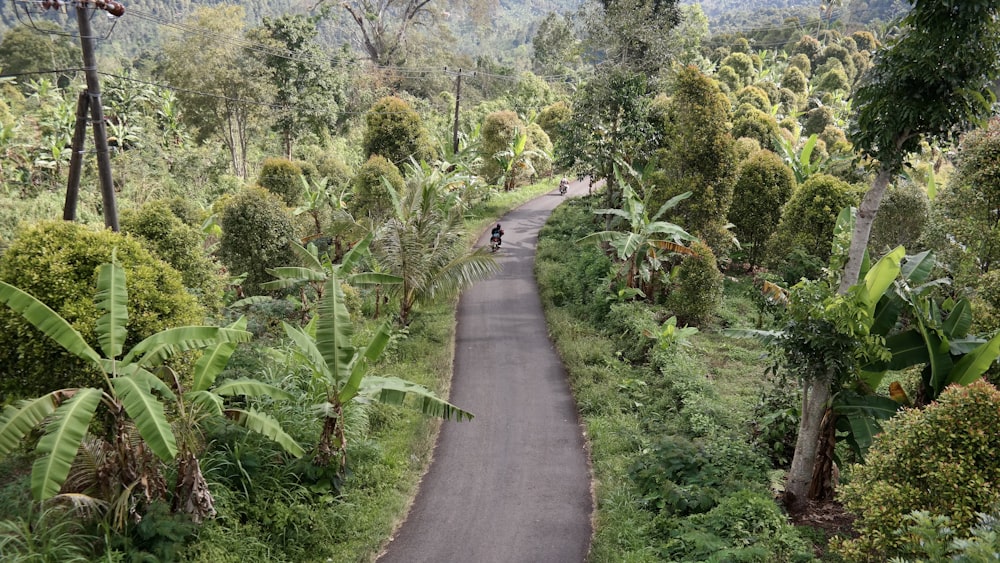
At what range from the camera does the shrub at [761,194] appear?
16.5 metres

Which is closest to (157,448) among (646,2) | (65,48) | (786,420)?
(786,420)

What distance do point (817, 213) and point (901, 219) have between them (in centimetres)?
224

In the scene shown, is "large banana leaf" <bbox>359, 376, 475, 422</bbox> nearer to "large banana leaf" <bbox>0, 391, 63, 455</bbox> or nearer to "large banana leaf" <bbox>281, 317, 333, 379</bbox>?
"large banana leaf" <bbox>281, 317, 333, 379</bbox>

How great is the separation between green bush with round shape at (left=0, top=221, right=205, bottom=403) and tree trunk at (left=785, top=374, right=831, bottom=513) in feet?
25.4

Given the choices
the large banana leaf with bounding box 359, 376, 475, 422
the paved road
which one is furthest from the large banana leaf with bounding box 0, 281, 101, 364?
the paved road

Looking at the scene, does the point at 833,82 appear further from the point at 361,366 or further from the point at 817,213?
the point at 361,366

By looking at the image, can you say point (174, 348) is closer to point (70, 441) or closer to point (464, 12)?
point (70, 441)

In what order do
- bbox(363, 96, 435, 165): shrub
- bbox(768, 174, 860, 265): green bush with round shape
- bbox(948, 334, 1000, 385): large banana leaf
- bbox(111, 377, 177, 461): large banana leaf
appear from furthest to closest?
bbox(363, 96, 435, 165): shrub < bbox(768, 174, 860, 265): green bush with round shape < bbox(948, 334, 1000, 385): large banana leaf < bbox(111, 377, 177, 461): large banana leaf

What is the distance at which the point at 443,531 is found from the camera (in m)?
7.92

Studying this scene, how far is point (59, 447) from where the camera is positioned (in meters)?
5.09

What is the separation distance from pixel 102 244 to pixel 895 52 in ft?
29.5

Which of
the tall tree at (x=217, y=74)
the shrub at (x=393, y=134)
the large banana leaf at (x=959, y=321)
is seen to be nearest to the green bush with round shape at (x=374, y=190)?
the shrub at (x=393, y=134)

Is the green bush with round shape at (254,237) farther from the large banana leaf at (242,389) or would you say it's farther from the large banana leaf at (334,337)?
the large banana leaf at (242,389)

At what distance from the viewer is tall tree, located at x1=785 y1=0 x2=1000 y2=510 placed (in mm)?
6051
